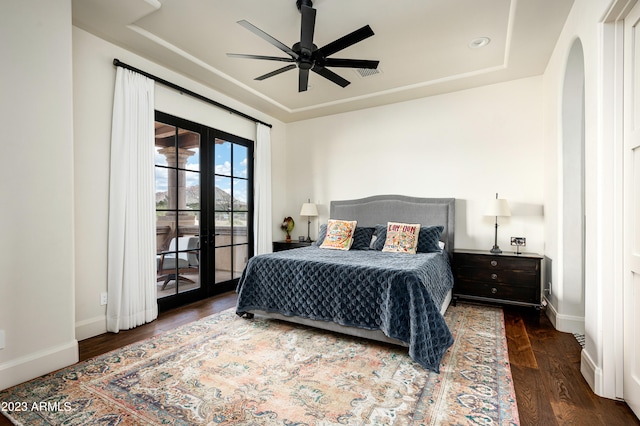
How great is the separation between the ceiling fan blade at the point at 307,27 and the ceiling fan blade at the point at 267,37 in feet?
0.41

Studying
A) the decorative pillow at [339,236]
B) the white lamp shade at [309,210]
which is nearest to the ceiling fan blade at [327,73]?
the decorative pillow at [339,236]

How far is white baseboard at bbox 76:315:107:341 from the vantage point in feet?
9.11

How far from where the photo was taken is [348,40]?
7.92 feet

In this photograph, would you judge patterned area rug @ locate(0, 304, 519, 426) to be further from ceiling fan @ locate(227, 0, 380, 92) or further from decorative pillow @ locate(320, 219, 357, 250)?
ceiling fan @ locate(227, 0, 380, 92)

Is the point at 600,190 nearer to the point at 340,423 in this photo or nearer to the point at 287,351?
the point at 340,423

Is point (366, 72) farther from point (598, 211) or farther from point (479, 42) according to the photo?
point (598, 211)

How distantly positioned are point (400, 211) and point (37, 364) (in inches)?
158

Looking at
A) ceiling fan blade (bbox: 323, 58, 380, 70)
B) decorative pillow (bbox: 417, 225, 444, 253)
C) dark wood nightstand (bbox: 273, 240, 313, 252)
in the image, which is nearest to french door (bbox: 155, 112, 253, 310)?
dark wood nightstand (bbox: 273, 240, 313, 252)

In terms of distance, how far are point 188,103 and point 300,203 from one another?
2.42m

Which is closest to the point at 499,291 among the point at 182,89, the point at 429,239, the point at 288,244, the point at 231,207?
the point at 429,239

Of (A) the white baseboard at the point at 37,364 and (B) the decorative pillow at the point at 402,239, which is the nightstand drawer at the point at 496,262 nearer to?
(B) the decorative pillow at the point at 402,239

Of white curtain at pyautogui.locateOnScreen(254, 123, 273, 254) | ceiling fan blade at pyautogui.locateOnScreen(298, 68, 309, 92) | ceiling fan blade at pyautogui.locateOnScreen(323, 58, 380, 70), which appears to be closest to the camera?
ceiling fan blade at pyautogui.locateOnScreen(323, 58, 380, 70)

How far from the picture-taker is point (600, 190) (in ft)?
6.31

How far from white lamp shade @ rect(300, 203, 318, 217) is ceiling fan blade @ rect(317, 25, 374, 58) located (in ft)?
9.00
